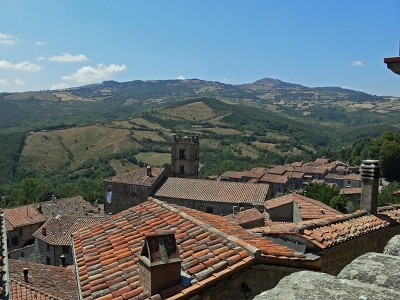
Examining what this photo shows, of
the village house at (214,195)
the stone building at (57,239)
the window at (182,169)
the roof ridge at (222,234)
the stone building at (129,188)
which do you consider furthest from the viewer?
the window at (182,169)

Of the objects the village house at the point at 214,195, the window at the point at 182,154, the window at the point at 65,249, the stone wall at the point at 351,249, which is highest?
the stone wall at the point at 351,249

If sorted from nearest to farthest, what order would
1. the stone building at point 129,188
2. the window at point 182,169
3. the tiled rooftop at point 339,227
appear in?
the tiled rooftop at point 339,227
the stone building at point 129,188
the window at point 182,169

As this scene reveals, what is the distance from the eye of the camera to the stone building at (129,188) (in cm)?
4262

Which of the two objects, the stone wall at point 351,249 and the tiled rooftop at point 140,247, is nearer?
the tiled rooftop at point 140,247

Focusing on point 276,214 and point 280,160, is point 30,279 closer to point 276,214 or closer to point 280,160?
point 276,214

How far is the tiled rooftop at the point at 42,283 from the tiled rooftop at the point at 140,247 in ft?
18.4

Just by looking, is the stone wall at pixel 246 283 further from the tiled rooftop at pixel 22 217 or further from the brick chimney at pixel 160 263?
the tiled rooftop at pixel 22 217

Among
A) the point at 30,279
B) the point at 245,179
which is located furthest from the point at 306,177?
the point at 30,279

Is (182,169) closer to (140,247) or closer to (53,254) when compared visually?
(53,254)

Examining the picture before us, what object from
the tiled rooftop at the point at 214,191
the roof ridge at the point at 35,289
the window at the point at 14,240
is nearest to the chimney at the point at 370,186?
the roof ridge at the point at 35,289

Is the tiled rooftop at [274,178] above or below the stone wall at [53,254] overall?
below

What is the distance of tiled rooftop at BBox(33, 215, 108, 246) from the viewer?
31.6 m

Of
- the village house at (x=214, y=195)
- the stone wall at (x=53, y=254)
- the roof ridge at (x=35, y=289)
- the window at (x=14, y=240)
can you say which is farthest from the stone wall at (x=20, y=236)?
the roof ridge at (x=35, y=289)

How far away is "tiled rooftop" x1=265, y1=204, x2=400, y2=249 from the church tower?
42169mm
